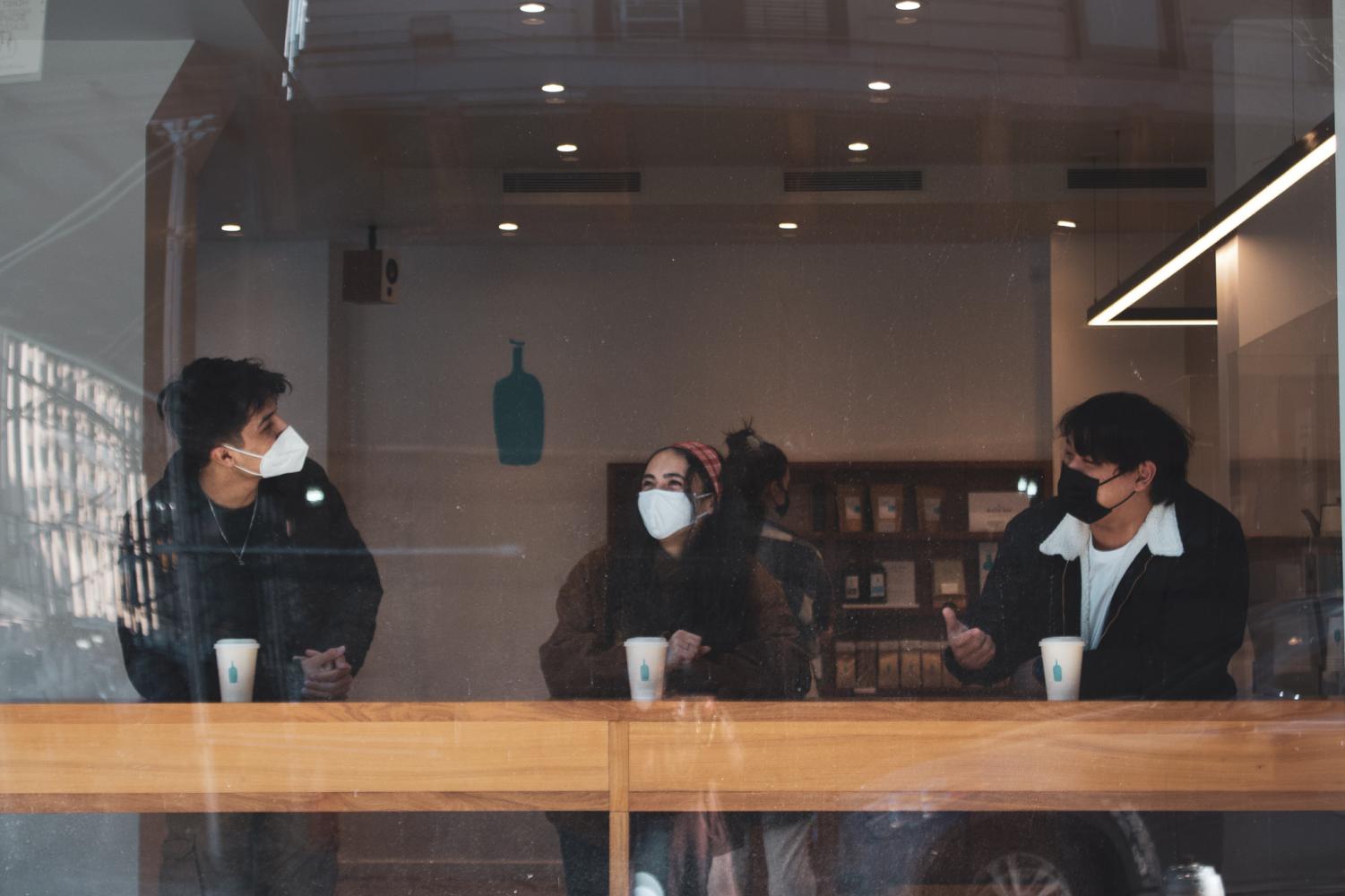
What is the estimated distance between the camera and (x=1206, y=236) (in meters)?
2.19

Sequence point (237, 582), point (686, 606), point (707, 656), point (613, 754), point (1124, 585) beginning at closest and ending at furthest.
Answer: point (613, 754) < point (1124, 585) < point (707, 656) < point (237, 582) < point (686, 606)

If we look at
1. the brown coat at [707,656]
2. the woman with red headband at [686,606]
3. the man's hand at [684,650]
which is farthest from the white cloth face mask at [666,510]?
the man's hand at [684,650]

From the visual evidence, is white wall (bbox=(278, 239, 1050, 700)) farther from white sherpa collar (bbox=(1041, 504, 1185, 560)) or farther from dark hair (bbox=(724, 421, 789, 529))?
white sherpa collar (bbox=(1041, 504, 1185, 560))

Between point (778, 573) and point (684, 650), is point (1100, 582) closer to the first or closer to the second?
point (684, 650)

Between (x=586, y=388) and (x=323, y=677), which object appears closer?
(x=323, y=677)

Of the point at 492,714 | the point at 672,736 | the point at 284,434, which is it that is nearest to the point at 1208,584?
the point at 672,736

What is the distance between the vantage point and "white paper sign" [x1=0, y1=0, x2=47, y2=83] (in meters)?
1.73

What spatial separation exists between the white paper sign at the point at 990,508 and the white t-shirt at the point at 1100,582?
1028mm

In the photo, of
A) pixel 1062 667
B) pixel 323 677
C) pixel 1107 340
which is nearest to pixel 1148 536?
pixel 1062 667

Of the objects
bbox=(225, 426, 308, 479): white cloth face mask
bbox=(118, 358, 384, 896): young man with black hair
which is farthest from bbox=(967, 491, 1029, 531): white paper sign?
bbox=(225, 426, 308, 479): white cloth face mask

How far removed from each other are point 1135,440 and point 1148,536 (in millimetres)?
256

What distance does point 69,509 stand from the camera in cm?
218

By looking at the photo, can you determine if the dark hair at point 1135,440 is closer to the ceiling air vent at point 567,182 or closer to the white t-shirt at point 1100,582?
the white t-shirt at point 1100,582

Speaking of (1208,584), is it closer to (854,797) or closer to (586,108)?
(854,797)
